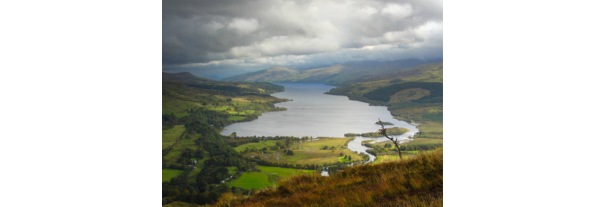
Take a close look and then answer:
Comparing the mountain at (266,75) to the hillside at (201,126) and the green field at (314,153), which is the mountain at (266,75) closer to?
the hillside at (201,126)

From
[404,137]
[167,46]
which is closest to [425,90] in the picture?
[404,137]

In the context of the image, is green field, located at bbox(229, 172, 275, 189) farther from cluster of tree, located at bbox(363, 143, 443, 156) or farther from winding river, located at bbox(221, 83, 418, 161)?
cluster of tree, located at bbox(363, 143, 443, 156)

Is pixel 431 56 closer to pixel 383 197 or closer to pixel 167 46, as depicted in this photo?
pixel 383 197

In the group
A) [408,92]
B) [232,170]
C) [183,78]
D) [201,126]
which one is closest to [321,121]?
[232,170]

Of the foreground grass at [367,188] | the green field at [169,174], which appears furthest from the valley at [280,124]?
the foreground grass at [367,188]

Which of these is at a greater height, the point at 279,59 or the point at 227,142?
the point at 279,59
